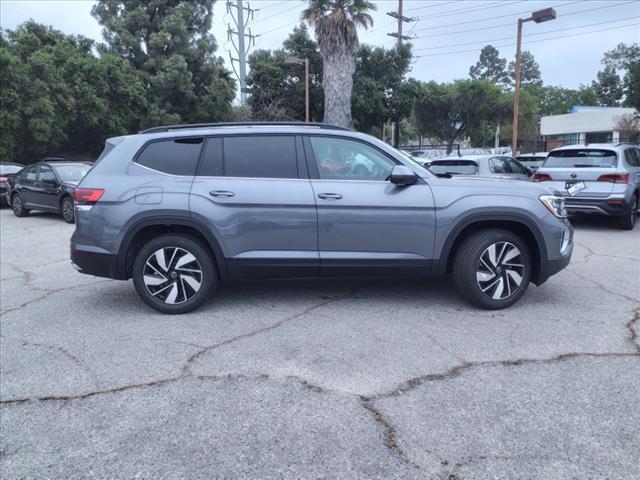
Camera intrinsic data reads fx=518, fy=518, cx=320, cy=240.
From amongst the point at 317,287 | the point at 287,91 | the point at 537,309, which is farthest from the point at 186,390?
the point at 287,91

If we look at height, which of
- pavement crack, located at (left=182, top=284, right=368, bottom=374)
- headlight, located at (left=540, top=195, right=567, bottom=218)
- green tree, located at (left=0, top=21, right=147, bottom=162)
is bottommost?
pavement crack, located at (left=182, top=284, right=368, bottom=374)

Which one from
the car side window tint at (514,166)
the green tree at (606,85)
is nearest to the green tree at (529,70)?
the green tree at (606,85)

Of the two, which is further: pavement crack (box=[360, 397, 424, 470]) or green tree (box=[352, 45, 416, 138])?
green tree (box=[352, 45, 416, 138])

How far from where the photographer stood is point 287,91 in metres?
29.1

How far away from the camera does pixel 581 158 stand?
33.6ft

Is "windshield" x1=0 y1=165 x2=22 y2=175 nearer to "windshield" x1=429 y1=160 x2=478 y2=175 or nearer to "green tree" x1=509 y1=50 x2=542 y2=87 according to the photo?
"windshield" x1=429 y1=160 x2=478 y2=175

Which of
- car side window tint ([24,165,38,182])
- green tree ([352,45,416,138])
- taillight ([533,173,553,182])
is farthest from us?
green tree ([352,45,416,138])

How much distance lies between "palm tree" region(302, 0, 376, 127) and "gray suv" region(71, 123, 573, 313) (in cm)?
1687

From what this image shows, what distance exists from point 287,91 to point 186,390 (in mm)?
27331

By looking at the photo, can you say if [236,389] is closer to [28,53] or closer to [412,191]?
[412,191]

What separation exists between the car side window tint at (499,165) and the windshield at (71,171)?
930 centimetres

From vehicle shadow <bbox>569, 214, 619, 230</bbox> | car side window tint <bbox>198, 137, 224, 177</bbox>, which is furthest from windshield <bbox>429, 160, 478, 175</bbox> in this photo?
car side window tint <bbox>198, 137, 224, 177</bbox>

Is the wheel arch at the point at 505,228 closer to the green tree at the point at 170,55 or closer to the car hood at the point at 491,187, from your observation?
the car hood at the point at 491,187

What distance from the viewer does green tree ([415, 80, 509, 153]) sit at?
43344mm
